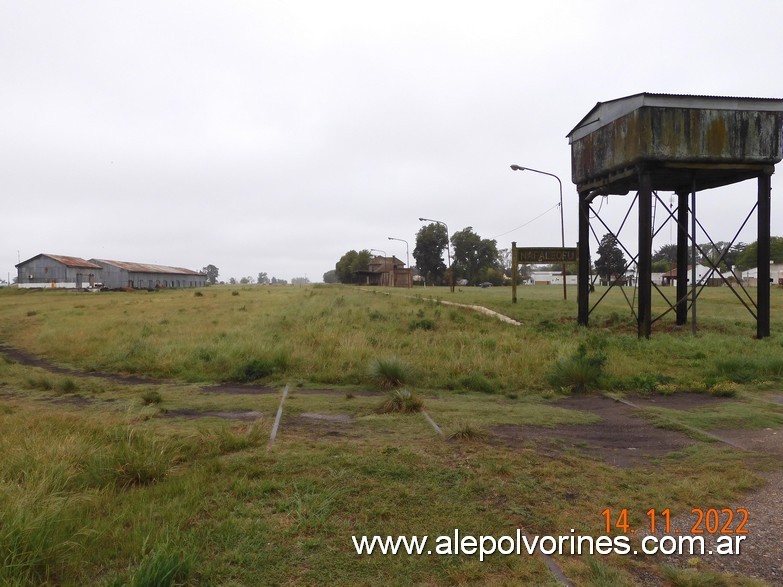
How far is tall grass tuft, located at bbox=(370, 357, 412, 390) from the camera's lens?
963 centimetres

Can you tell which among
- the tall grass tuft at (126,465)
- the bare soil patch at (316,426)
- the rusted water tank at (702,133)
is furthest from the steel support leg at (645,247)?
the tall grass tuft at (126,465)

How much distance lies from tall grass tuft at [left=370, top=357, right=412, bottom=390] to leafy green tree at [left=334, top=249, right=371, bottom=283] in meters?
86.4

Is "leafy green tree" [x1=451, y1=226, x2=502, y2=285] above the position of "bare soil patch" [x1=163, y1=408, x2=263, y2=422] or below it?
above

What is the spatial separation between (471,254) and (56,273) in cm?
6789

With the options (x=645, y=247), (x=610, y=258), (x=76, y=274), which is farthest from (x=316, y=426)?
(x=76, y=274)

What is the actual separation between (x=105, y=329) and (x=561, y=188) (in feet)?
78.9

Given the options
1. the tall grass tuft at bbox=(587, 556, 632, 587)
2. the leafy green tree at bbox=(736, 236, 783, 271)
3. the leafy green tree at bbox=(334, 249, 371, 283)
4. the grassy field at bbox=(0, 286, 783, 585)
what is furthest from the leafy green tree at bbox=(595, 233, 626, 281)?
the tall grass tuft at bbox=(587, 556, 632, 587)

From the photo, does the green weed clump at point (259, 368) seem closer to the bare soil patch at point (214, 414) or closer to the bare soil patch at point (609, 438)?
the bare soil patch at point (214, 414)

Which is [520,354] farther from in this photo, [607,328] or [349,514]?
[349,514]

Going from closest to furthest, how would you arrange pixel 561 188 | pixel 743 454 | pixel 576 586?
1. pixel 576 586
2. pixel 743 454
3. pixel 561 188

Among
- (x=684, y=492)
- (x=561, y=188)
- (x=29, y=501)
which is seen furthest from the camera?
(x=561, y=188)

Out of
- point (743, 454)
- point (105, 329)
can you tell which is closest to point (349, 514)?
point (743, 454)

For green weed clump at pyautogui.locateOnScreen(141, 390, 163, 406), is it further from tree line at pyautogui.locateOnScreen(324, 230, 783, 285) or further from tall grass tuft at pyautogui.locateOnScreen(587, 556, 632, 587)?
tree line at pyautogui.locateOnScreen(324, 230, 783, 285)

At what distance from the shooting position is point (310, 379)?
1034 cm
